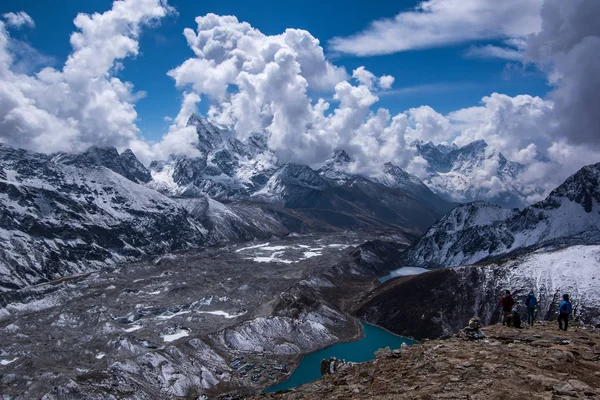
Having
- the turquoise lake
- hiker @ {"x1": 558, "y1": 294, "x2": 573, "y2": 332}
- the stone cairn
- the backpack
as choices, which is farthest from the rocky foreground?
the turquoise lake

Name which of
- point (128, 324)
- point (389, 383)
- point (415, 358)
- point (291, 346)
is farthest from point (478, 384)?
point (128, 324)

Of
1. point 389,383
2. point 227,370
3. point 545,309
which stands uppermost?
point 389,383

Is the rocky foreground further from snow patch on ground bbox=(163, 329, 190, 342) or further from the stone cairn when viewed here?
snow patch on ground bbox=(163, 329, 190, 342)

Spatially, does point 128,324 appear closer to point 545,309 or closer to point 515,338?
point 545,309

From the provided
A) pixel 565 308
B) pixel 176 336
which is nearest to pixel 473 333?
pixel 565 308

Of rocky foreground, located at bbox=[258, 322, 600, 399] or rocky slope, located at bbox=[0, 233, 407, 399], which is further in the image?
rocky slope, located at bbox=[0, 233, 407, 399]

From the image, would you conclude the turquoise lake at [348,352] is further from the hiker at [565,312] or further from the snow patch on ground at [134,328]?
the hiker at [565,312]
